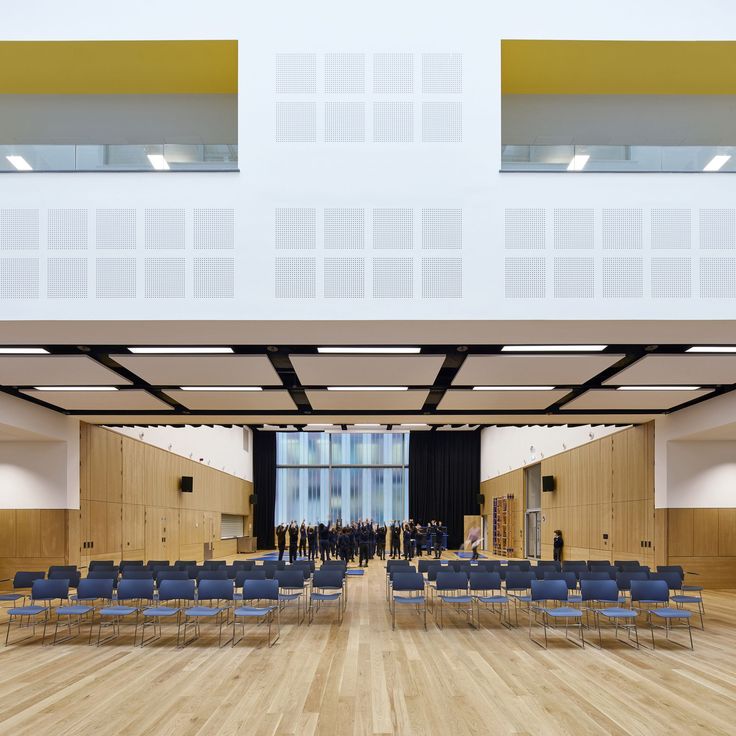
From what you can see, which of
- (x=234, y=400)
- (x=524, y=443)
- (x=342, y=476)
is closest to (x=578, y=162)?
(x=234, y=400)

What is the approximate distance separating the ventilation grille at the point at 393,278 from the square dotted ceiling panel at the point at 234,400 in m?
5.26

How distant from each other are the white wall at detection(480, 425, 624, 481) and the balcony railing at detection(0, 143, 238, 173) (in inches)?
537

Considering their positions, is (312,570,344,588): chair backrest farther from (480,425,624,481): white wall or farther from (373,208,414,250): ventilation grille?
(480,425,624,481): white wall

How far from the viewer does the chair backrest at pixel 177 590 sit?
33.3 feet

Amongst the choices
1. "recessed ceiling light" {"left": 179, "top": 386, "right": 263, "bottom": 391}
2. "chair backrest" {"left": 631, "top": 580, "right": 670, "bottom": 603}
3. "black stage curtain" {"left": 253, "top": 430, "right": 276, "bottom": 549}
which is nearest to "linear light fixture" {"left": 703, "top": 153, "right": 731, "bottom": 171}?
"chair backrest" {"left": 631, "top": 580, "right": 670, "bottom": 603}

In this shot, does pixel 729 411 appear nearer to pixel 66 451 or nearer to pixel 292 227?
pixel 292 227

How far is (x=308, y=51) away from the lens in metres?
9.19

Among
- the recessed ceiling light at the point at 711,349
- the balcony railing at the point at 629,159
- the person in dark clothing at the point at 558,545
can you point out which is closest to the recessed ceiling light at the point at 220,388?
the balcony railing at the point at 629,159

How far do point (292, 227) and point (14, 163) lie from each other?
11.4 feet

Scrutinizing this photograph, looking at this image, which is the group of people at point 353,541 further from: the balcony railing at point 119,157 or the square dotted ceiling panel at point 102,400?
the balcony railing at point 119,157

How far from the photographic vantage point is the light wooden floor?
6.20 meters

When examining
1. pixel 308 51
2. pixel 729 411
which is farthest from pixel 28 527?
pixel 729 411

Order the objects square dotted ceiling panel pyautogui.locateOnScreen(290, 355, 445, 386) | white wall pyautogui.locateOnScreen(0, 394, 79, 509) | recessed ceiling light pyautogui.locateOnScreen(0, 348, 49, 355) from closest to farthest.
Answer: recessed ceiling light pyautogui.locateOnScreen(0, 348, 49, 355) < square dotted ceiling panel pyautogui.locateOnScreen(290, 355, 445, 386) < white wall pyautogui.locateOnScreen(0, 394, 79, 509)

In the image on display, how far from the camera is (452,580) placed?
11703mm
